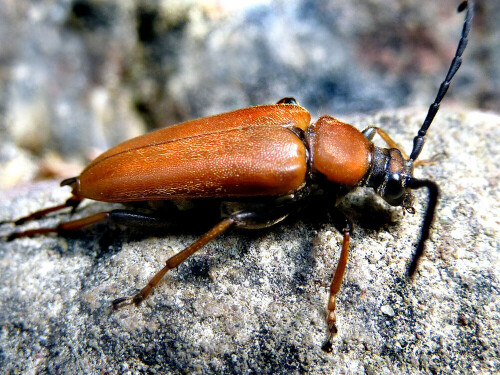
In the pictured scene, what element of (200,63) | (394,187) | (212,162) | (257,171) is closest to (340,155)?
(394,187)

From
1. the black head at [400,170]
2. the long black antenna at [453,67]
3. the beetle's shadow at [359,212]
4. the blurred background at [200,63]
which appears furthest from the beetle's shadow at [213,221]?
the blurred background at [200,63]

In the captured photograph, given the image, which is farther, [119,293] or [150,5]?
[150,5]

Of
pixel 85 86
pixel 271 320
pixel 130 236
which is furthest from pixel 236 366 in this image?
pixel 85 86

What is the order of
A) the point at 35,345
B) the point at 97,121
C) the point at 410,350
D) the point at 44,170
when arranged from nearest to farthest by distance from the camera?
1. the point at 410,350
2. the point at 35,345
3. the point at 44,170
4. the point at 97,121

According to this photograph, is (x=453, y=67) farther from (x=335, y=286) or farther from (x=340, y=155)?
(x=335, y=286)

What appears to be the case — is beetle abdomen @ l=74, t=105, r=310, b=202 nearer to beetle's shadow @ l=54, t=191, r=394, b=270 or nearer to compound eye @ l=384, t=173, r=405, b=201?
beetle's shadow @ l=54, t=191, r=394, b=270

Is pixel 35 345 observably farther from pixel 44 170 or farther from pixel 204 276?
pixel 44 170
